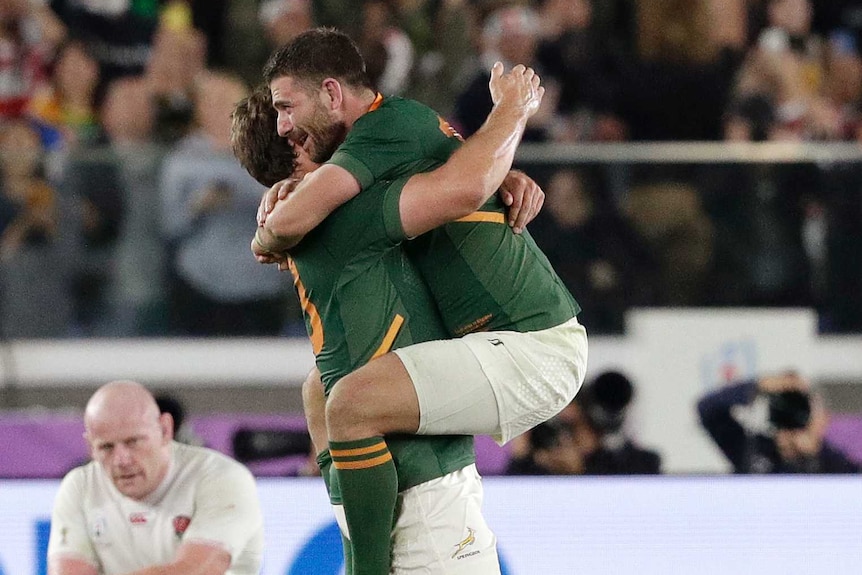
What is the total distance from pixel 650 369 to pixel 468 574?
404 cm

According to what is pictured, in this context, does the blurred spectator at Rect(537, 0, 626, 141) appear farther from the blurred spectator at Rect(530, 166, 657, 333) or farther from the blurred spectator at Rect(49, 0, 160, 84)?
the blurred spectator at Rect(49, 0, 160, 84)

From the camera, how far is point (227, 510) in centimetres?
499

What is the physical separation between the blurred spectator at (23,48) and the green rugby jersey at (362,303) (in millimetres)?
5260

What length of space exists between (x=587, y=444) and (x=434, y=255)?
3.20 m

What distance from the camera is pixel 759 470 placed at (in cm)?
641

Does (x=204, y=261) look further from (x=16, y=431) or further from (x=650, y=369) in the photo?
(x=650, y=369)

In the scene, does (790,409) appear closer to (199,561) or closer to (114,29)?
(199,561)

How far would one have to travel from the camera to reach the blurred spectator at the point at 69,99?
27.2 ft

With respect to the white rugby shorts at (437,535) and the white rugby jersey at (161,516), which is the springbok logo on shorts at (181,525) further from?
the white rugby shorts at (437,535)

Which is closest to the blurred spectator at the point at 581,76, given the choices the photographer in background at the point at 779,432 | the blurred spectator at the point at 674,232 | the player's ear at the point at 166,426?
the blurred spectator at the point at 674,232

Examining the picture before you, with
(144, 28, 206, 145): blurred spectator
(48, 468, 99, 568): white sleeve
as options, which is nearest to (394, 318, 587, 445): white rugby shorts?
(48, 468, 99, 568): white sleeve

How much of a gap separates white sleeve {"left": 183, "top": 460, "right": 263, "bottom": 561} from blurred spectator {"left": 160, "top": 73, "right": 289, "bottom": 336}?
7.19ft

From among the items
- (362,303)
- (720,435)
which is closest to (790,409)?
(720,435)

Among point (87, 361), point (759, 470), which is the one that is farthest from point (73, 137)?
point (759, 470)
